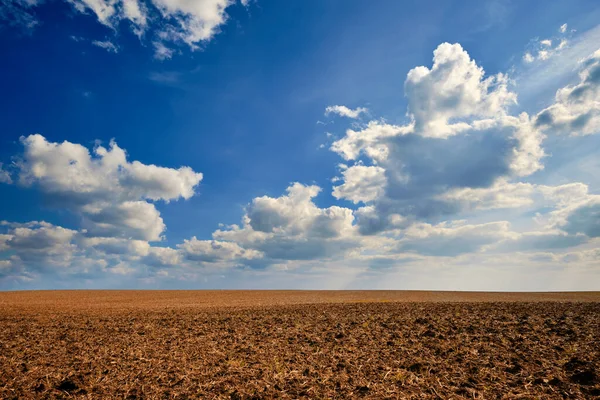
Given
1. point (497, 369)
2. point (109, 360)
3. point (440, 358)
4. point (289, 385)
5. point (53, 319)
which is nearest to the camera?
point (289, 385)

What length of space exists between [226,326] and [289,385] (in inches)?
427

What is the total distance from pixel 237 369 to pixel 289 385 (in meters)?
2.53

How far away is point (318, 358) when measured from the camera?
46.4ft

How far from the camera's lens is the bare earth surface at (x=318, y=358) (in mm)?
11188

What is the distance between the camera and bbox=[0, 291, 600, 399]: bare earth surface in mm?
11188

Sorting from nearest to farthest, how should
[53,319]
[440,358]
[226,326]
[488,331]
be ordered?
[440,358] → [488,331] → [226,326] → [53,319]

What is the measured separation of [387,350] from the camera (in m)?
14.9

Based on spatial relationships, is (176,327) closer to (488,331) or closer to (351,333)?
(351,333)

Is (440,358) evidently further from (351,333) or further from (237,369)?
(237,369)

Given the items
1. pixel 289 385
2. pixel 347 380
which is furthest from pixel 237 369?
pixel 347 380

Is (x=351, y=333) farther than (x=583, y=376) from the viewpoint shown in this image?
Yes

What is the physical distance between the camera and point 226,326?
21391 millimetres

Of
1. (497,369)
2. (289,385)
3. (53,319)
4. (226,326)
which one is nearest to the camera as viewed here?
(289,385)

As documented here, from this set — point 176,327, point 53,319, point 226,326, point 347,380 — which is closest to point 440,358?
point 347,380
